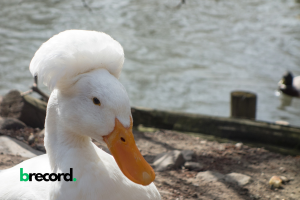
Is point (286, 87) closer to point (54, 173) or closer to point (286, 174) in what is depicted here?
point (286, 174)

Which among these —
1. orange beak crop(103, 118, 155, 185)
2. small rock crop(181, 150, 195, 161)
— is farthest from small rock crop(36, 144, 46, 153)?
orange beak crop(103, 118, 155, 185)

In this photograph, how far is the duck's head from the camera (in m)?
1.68

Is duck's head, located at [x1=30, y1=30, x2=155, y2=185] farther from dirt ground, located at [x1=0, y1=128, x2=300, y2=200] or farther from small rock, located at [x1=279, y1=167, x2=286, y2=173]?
small rock, located at [x1=279, y1=167, x2=286, y2=173]

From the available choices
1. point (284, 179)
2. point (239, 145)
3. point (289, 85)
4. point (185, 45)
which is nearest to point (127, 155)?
point (284, 179)

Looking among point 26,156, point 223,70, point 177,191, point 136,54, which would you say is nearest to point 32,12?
point 136,54

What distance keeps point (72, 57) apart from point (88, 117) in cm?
33

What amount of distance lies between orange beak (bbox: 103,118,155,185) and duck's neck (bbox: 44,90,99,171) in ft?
0.97

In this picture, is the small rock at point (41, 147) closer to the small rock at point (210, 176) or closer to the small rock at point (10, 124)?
the small rock at point (10, 124)

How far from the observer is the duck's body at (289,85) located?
7.55 metres

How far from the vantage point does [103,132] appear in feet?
5.72

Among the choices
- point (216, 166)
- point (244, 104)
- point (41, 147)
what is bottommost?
point (216, 166)

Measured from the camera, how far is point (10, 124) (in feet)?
13.4

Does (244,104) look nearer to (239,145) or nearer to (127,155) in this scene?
(239,145)

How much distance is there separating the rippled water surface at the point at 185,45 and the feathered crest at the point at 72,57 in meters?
5.05
